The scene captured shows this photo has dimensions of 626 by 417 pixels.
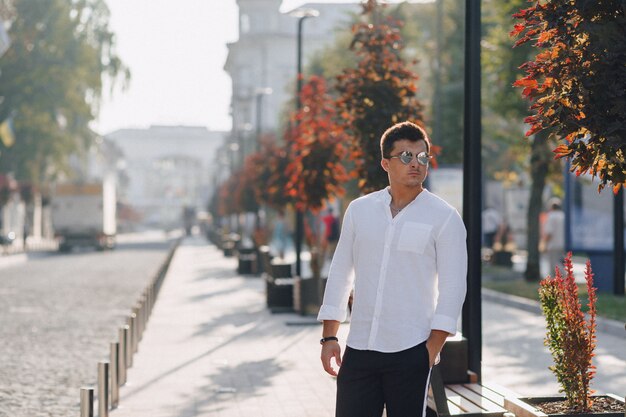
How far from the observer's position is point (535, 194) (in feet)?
79.2

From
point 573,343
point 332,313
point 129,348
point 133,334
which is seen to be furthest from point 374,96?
point 332,313

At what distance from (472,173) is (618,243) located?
1087 cm

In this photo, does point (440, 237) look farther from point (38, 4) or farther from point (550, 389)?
point (38, 4)

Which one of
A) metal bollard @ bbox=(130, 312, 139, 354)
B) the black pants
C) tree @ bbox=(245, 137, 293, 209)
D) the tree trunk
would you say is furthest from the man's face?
tree @ bbox=(245, 137, 293, 209)

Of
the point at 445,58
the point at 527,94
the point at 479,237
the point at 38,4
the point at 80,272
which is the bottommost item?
the point at 80,272

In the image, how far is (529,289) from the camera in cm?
2197

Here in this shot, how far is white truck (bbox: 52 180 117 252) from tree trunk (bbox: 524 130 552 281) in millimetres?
32901

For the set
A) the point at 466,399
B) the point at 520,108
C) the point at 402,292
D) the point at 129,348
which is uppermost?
the point at 520,108

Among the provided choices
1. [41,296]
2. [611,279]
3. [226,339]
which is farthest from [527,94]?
[41,296]

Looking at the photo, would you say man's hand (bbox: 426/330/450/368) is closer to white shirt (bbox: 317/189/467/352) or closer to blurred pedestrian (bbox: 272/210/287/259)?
white shirt (bbox: 317/189/467/352)

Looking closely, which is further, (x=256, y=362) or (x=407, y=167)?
(x=256, y=362)

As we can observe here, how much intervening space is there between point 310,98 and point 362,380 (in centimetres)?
1266

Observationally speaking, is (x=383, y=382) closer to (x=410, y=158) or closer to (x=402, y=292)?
(x=402, y=292)

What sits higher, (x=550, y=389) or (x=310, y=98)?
(x=310, y=98)
